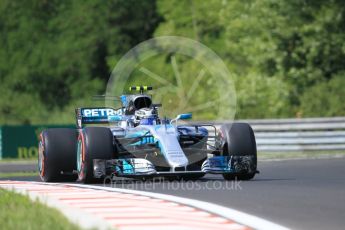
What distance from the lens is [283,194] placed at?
14.9 metres

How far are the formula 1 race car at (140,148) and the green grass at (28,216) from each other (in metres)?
3.39

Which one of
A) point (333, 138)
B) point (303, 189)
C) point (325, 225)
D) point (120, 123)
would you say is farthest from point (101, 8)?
point (325, 225)

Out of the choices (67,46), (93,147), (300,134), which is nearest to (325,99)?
(300,134)

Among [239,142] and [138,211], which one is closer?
[138,211]

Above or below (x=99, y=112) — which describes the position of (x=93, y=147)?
below

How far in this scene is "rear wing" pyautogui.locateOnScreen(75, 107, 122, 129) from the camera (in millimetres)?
19984

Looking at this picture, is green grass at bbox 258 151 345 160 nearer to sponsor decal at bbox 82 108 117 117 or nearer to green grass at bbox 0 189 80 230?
sponsor decal at bbox 82 108 117 117

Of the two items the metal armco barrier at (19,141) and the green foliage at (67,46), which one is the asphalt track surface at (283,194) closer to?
the metal armco barrier at (19,141)

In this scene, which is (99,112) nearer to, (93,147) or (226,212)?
(93,147)

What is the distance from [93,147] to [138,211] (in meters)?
5.68

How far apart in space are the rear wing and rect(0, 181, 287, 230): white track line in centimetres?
464

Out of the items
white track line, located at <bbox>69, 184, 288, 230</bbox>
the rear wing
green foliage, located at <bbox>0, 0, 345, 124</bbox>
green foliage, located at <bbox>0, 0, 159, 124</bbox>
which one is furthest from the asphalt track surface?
green foliage, located at <bbox>0, 0, 159, 124</bbox>

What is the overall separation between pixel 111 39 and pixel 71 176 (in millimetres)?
46291

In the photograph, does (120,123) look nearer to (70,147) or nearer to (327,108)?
(70,147)
